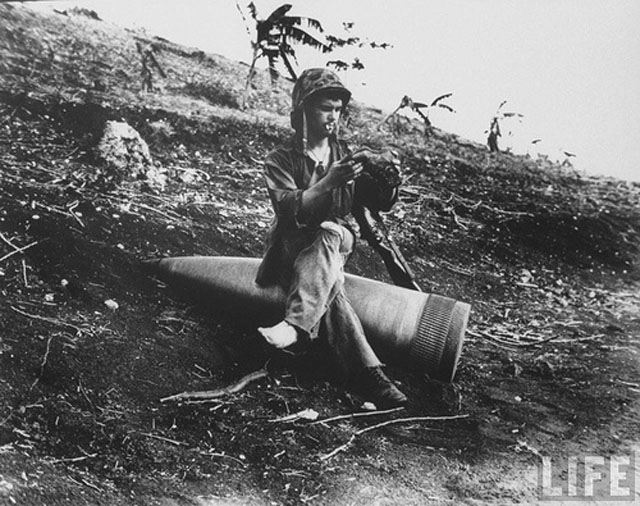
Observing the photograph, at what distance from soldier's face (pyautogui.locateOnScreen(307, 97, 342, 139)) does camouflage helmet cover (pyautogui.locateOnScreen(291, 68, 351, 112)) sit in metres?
0.05

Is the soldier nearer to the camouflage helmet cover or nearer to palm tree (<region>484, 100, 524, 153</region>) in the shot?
Answer: the camouflage helmet cover

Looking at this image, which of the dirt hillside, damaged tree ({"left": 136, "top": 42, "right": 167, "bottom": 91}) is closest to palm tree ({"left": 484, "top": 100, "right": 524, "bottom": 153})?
the dirt hillside

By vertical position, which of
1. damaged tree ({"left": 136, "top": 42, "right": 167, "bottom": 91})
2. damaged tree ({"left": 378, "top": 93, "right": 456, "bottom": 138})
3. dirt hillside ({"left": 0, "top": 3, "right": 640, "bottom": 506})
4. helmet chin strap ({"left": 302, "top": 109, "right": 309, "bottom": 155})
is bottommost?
dirt hillside ({"left": 0, "top": 3, "right": 640, "bottom": 506})

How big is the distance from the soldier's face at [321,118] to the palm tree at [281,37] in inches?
11.2

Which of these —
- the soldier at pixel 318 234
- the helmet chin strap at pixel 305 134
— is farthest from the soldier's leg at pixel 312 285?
the helmet chin strap at pixel 305 134

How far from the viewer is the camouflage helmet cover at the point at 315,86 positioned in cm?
311

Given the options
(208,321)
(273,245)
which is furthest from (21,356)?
(273,245)

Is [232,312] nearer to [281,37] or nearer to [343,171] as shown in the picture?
[343,171]

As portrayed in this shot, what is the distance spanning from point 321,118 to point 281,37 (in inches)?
24.4

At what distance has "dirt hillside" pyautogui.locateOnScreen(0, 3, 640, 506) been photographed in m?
2.49

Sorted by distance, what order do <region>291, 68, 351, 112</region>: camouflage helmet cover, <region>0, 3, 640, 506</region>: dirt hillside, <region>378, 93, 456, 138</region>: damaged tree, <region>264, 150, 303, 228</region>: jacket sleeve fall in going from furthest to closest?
<region>378, 93, 456, 138</region>: damaged tree → <region>291, 68, 351, 112</region>: camouflage helmet cover → <region>264, 150, 303, 228</region>: jacket sleeve → <region>0, 3, 640, 506</region>: dirt hillside

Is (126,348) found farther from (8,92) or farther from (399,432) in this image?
(8,92)

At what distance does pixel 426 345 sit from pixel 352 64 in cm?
160

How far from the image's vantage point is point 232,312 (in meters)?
3.08
